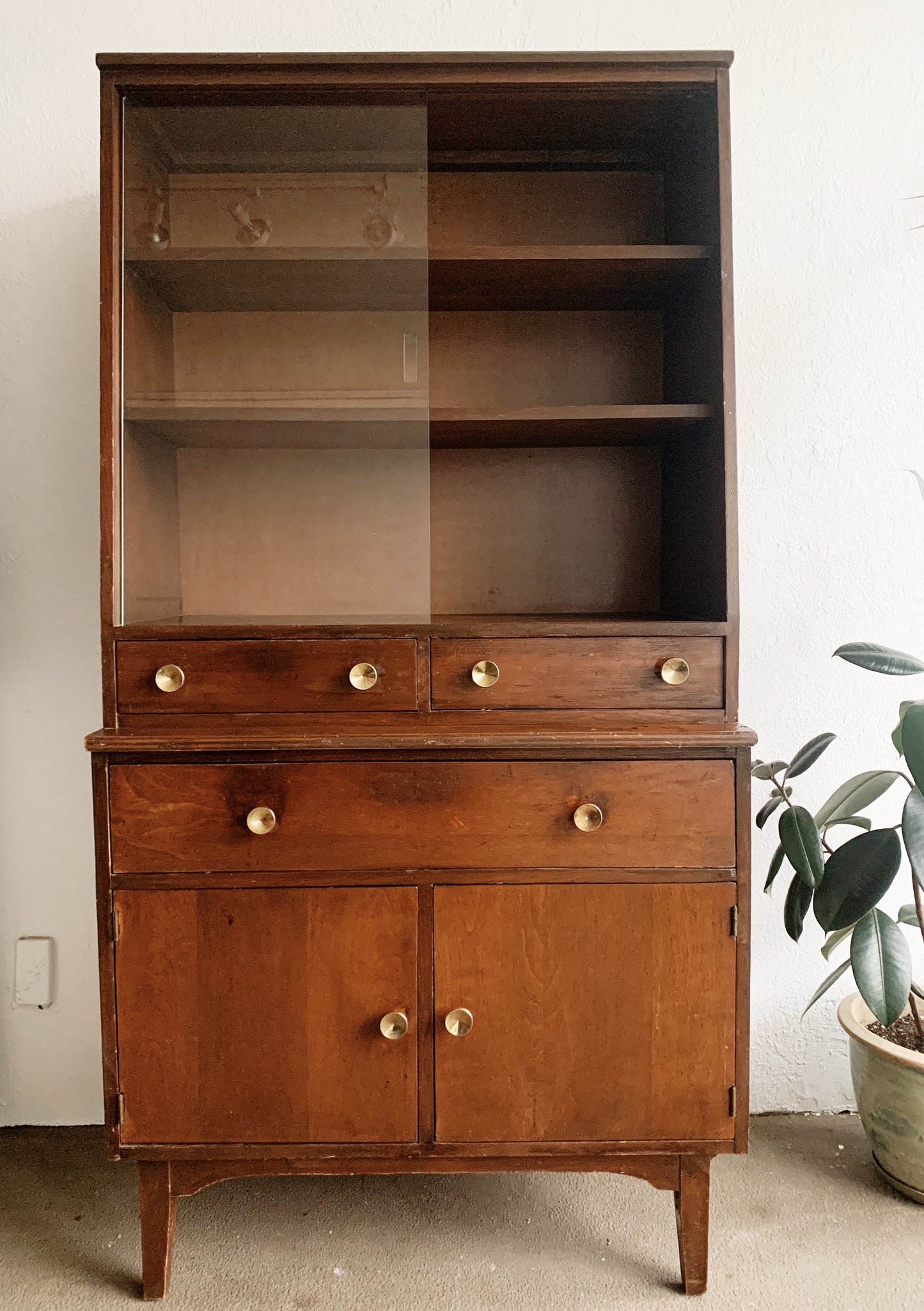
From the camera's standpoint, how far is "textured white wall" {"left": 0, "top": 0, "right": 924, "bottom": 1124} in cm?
164

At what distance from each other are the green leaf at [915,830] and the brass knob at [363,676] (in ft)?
2.72

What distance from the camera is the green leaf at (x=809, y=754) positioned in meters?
1.41

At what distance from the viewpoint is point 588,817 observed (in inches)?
49.1

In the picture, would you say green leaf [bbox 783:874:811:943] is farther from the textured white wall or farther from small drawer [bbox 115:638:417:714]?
small drawer [bbox 115:638:417:714]

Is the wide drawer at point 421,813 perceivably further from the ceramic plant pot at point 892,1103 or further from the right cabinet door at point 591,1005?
the ceramic plant pot at point 892,1103

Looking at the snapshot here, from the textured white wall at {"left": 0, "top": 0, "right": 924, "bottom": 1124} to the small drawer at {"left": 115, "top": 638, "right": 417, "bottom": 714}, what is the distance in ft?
1.68

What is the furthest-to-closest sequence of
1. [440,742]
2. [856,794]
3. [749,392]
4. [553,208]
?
[749,392]
[553,208]
[856,794]
[440,742]

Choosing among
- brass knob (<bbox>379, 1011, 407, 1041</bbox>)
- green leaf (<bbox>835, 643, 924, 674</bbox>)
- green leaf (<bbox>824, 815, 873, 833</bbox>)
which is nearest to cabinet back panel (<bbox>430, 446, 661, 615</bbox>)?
green leaf (<bbox>835, 643, 924, 674</bbox>)

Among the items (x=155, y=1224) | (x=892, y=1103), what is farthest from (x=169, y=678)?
(x=892, y=1103)

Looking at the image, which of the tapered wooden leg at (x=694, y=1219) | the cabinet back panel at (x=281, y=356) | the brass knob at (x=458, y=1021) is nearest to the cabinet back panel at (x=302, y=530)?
the cabinet back panel at (x=281, y=356)

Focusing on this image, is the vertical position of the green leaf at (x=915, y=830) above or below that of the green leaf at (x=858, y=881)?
above

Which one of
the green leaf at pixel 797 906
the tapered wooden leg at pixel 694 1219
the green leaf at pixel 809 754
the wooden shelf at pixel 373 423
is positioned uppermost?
the wooden shelf at pixel 373 423

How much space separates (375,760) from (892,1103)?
1.10 metres

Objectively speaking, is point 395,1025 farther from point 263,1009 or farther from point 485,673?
point 485,673
